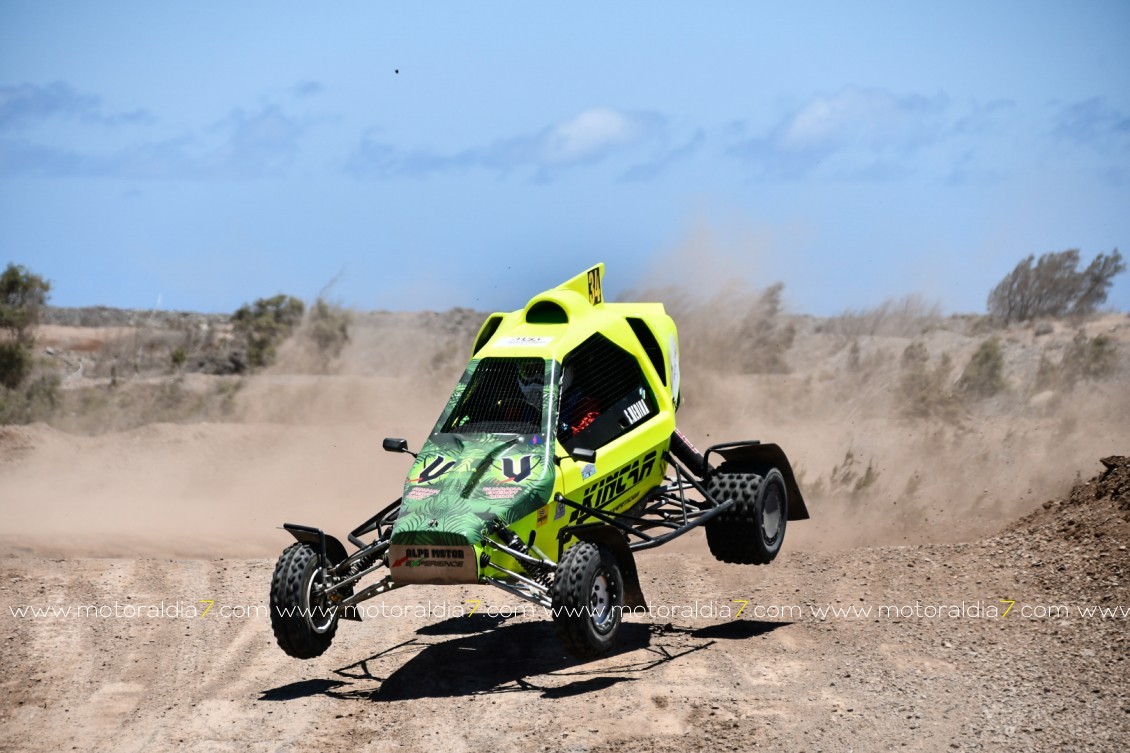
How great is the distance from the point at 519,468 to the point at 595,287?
290 cm

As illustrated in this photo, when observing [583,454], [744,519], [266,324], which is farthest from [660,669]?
[266,324]

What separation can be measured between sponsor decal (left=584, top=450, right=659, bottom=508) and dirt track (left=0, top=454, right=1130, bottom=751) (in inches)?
51.6

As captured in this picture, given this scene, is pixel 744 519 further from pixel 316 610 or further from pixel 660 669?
pixel 316 610

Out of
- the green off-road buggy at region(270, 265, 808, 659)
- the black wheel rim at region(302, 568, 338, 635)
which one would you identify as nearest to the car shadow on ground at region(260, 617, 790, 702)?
the green off-road buggy at region(270, 265, 808, 659)

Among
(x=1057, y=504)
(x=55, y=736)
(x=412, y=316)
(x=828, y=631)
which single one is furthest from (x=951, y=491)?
(x=412, y=316)

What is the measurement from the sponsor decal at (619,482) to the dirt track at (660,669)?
4.30 feet

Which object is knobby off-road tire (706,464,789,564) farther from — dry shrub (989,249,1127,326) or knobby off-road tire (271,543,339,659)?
dry shrub (989,249,1127,326)

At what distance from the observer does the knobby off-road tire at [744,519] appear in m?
12.8

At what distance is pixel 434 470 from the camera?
Result: 11141 millimetres

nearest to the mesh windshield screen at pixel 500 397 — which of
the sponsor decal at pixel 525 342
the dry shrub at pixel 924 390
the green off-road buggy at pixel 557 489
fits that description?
the green off-road buggy at pixel 557 489

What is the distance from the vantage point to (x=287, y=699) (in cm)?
1083

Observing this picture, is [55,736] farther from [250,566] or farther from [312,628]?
[250,566]

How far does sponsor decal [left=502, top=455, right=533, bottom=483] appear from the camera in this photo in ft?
35.8

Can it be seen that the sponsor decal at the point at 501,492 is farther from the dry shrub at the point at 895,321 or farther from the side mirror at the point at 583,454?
the dry shrub at the point at 895,321
